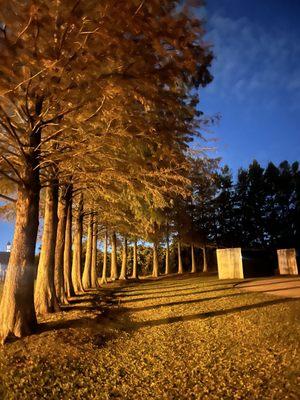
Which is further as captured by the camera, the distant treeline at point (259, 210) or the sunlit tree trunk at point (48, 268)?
the distant treeline at point (259, 210)

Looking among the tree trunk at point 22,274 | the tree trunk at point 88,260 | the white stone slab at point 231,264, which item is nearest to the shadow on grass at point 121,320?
the tree trunk at point 22,274

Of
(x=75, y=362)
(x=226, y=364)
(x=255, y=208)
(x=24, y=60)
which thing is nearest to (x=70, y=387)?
(x=75, y=362)

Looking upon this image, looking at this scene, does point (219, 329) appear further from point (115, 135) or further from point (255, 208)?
point (255, 208)

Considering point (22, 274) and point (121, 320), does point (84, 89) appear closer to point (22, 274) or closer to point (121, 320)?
point (22, 274)

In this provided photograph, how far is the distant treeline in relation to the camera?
3875 cm

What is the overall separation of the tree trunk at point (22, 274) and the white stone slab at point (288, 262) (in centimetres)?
1827

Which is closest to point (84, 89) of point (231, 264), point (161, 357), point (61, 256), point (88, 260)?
point (161, 357)

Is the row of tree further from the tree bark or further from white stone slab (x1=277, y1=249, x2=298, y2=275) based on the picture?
white stone slab (x1=277, y1=249, x2=298, y2=275)

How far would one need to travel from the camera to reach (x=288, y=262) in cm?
2239

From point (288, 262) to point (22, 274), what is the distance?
61.7 ft

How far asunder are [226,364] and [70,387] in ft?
7.94

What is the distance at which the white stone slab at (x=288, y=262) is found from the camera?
22.0 meters

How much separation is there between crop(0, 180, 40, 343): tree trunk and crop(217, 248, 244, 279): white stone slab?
16.5m

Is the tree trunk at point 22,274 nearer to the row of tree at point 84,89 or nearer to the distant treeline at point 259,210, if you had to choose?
the row of tree at point 84,89
